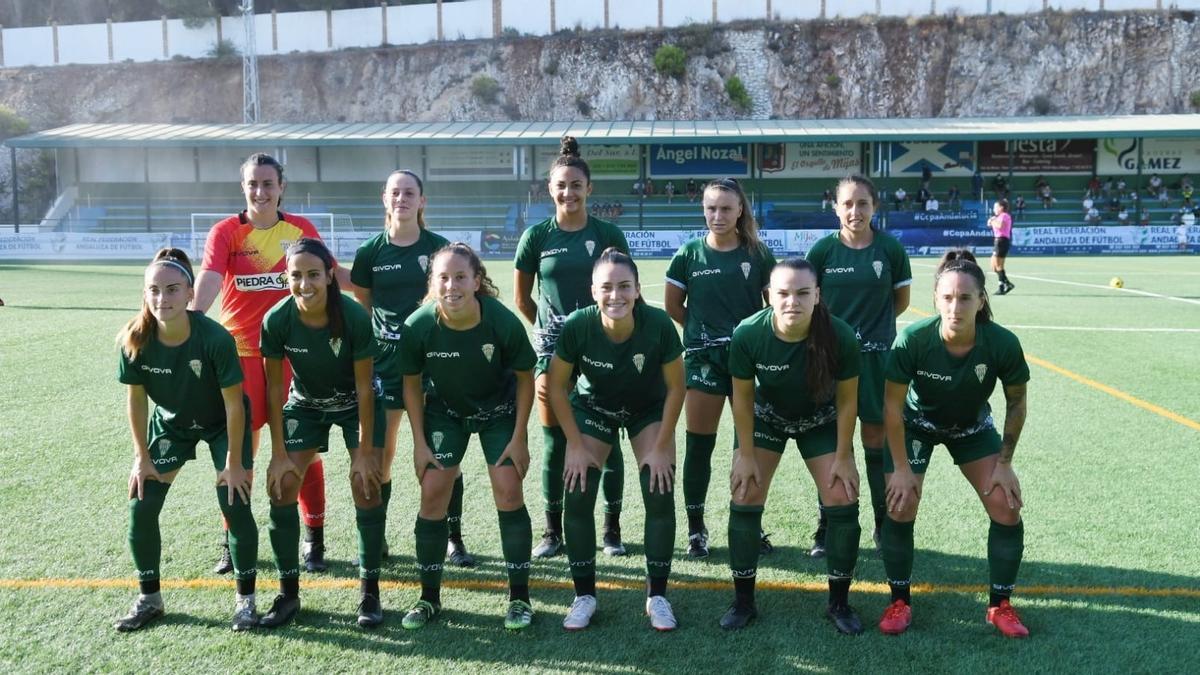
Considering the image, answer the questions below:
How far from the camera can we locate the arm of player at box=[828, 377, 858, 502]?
14.1ft

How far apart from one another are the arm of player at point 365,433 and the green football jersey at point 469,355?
0.17 meters

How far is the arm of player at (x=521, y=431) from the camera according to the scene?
436 cm

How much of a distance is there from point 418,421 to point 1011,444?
262 centimetres

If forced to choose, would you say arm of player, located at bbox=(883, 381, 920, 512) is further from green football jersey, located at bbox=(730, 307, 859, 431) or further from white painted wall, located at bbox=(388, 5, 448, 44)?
white painted wall, located at bbox=(388, 5, 448, 44)

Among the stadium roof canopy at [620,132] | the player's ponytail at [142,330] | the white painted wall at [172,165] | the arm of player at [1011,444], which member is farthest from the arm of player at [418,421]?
the white painted wall at [172,165]

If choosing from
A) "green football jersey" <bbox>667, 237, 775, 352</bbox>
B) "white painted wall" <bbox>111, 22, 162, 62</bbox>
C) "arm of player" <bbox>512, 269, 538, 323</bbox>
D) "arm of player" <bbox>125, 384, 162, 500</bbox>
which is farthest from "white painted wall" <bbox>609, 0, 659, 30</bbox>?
"arm of player" <bbox>125, 384, 162, 500</bbox>

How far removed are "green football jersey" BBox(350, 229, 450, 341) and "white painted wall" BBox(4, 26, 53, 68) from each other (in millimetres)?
68060

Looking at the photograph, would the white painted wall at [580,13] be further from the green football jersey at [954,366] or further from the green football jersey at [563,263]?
the green football jersey at [954,366]

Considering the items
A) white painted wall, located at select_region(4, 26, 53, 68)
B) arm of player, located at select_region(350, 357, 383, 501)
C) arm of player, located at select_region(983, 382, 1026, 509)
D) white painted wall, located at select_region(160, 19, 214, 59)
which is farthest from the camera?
white painted wall, located at select_region(4, 26, 53, 68)

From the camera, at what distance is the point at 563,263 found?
17.0 ft

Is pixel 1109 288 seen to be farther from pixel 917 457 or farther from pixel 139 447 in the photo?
pixel 139 447

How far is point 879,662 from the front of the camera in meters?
3.95

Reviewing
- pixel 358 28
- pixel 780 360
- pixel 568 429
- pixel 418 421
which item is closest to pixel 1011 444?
pixel 780 360

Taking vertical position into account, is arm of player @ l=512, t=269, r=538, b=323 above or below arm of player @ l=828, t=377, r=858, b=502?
above
